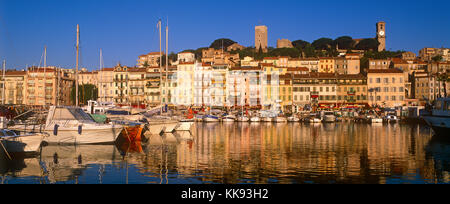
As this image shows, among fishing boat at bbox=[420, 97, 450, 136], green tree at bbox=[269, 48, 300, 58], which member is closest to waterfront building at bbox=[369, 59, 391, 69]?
green tree at bbox=[269, 48, 300, 58]

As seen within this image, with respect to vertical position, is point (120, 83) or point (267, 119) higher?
point (120, 83)

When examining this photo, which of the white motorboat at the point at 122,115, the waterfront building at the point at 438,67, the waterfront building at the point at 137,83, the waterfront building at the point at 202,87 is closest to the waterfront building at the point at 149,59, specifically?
the waterfront building at the point at 137,83

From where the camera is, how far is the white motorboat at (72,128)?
1092 inches

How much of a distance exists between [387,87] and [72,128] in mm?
78550

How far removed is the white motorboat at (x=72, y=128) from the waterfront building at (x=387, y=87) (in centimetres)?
7482

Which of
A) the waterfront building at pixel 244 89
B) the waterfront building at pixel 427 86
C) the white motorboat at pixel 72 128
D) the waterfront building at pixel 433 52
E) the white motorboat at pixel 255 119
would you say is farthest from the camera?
the waterfront building at pixel 433 52

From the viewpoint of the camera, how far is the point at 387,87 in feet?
304

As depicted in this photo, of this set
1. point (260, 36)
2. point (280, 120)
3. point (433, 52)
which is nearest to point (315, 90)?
point (280, 120)

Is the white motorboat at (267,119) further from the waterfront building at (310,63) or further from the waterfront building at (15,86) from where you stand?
the waterfront building at (15,86)

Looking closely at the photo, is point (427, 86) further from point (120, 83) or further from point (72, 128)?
point (72, 128)

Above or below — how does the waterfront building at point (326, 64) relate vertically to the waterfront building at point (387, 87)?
above
